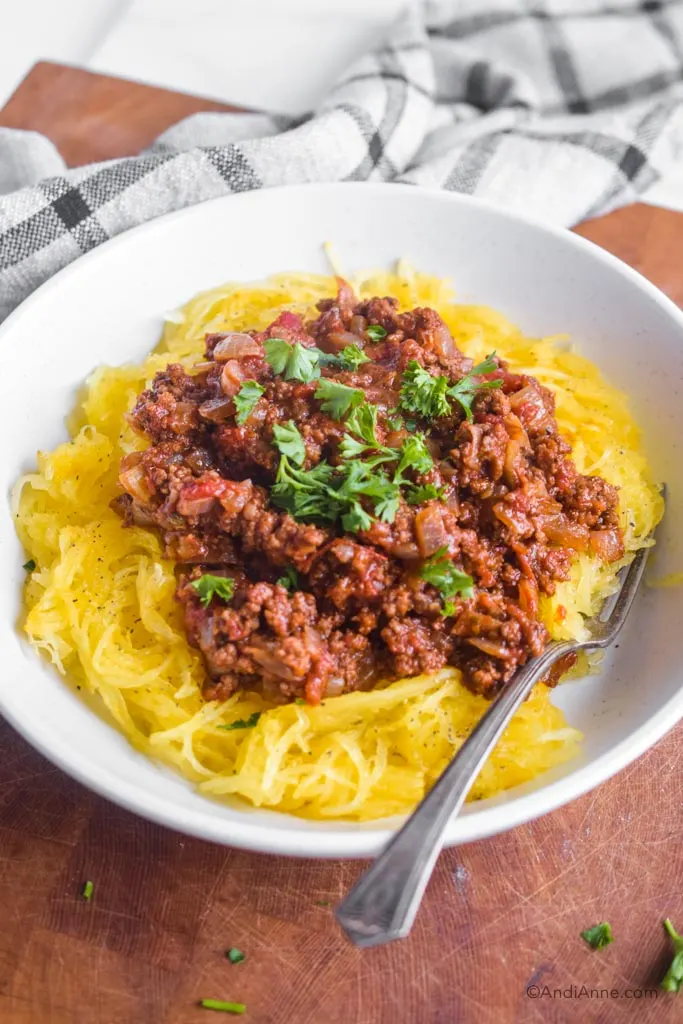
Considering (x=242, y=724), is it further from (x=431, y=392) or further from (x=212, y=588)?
(x=431, y=392)

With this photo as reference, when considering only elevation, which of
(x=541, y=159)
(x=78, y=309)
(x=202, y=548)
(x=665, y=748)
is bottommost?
(x=665, y=748)

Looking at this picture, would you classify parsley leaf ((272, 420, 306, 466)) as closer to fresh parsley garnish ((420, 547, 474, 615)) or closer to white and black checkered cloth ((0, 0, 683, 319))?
fresh parsley garnish ((420, 547, 474, 615))

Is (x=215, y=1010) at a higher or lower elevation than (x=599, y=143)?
lower


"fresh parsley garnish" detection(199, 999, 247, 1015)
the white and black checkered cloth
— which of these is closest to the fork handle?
"fresh parsley garnish" detection(199, 999, 247, 1015)

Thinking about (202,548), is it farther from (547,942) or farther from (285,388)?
(547,942)

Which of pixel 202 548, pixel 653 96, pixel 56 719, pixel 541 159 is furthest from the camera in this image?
pixel 653 96

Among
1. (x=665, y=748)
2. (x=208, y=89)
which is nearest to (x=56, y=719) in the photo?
(x=665, y=748)

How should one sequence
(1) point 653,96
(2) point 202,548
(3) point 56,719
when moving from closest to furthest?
(3) point 56,719, (2) point 202,548, (1) point 653,96

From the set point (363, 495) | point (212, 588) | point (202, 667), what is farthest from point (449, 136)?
point (202, 667)
